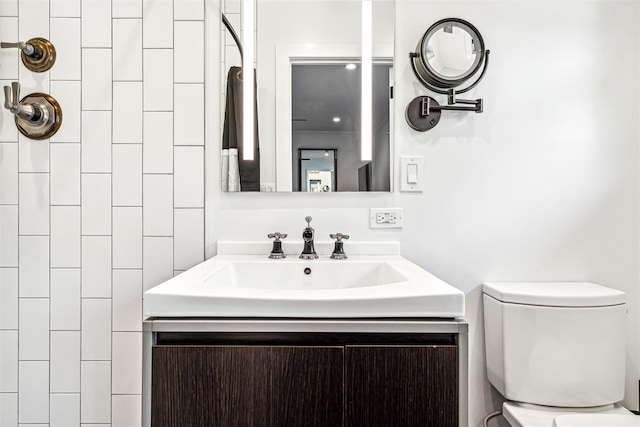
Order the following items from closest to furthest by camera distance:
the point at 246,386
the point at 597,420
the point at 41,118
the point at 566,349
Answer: the point at 246,386
the point at 597,420
the point at 566,349
the point at 41,118

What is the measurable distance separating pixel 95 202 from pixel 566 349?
1694 mm

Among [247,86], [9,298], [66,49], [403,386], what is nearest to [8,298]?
[9,298]

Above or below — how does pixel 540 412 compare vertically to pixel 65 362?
below

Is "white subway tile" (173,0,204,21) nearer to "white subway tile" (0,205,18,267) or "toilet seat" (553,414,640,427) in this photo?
"white subway tile" (0,205,18,267)

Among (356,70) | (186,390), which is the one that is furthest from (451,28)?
(186,390)

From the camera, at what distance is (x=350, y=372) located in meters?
0.79

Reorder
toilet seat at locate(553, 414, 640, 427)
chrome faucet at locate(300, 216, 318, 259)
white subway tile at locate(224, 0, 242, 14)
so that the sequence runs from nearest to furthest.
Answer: toilet seat at locate(553, 414, 640, 427), chrome faucet at locate(300, 216, 318, 259), white subway tile at locate(224, 0, 242, 14)

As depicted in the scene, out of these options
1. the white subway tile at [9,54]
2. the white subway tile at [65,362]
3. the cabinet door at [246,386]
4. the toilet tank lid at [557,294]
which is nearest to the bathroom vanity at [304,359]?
the cabinet door at [246,386]

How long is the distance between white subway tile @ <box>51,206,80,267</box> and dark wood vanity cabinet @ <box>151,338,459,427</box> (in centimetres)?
84

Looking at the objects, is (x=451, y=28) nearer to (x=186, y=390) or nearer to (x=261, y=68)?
(x=261, y=68)

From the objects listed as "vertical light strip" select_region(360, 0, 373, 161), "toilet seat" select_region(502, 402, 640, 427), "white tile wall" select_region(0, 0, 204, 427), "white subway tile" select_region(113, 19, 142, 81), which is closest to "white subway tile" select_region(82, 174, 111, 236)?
"white tile wall" select_region(0, 0, 204, 427)

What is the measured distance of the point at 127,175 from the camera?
55.2 inches

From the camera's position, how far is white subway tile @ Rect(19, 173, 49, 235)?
1.39 meters

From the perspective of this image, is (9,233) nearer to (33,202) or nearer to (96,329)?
(33,202)
